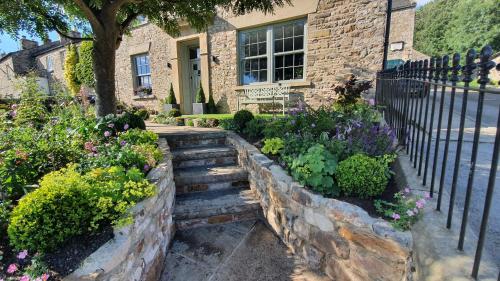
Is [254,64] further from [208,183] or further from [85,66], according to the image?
[85,66]

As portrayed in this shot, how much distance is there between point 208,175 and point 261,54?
5.34 metres

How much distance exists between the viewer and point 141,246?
2037 mm

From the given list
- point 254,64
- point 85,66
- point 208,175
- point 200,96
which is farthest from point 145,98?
point 208,175

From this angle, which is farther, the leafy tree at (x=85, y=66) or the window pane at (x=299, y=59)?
the leafy tree at (x=85, y=66)

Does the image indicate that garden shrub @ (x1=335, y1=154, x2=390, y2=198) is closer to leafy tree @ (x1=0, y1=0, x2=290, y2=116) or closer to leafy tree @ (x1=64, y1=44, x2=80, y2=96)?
leafy tree @ (x1=0, y1=0, x2=290, y2=116)

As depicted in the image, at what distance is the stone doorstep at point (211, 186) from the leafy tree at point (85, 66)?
12.0 m

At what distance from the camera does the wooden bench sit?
24.3 feet

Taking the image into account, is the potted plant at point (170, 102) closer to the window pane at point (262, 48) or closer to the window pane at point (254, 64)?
the window pane at point (254, 64)

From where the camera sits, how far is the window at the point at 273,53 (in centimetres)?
738

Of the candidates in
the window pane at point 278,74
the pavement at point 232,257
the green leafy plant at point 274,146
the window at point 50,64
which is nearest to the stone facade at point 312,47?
the window pane at point 278,74

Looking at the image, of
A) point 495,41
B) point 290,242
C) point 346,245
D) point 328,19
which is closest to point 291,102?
point 328,19

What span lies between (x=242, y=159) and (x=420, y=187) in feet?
8.08

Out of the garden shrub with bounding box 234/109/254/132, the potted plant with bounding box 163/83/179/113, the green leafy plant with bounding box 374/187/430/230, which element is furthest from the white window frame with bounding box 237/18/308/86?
the green leafy plant with bounding box 374/187/430/230

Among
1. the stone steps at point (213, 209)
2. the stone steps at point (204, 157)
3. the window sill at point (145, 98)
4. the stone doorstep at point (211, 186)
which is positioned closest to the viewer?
the stone steps at point (213, 209)
